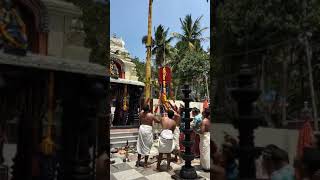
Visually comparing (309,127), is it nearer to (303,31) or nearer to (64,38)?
(303,31)

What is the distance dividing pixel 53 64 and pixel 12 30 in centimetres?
40

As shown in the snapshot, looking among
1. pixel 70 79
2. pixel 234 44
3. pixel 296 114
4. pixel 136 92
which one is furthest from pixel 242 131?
pixel 136 92

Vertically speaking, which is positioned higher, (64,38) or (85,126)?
(64,38)

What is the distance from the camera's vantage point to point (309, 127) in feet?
9.25

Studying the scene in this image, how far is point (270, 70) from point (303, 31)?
392 millimetres

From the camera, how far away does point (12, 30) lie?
281cm

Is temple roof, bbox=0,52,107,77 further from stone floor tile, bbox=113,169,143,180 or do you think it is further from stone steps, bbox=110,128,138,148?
stone steps, bbox=110,128,138,148

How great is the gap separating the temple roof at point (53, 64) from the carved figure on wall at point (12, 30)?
0.06 m

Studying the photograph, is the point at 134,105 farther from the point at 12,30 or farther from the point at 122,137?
the point at 12,30

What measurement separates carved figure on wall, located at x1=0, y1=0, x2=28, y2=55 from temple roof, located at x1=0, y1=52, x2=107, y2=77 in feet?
0.19

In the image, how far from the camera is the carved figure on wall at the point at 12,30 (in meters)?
2.76

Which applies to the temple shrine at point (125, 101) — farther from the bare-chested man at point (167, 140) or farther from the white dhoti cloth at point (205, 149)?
the white dhoti cloth at point (205, 149)

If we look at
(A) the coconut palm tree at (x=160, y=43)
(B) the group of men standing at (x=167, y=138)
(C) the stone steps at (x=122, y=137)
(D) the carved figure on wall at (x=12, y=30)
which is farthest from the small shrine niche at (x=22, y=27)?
(A) the coconut palm tree at (x=160, y=43)

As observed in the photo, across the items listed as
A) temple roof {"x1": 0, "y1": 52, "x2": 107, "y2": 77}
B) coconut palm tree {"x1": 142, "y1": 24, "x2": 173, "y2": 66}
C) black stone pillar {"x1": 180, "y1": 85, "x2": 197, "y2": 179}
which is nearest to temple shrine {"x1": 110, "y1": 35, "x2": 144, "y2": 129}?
black stone pillar {"x1": 180, "y1": 85, "x2": 197, "y2": 179}
